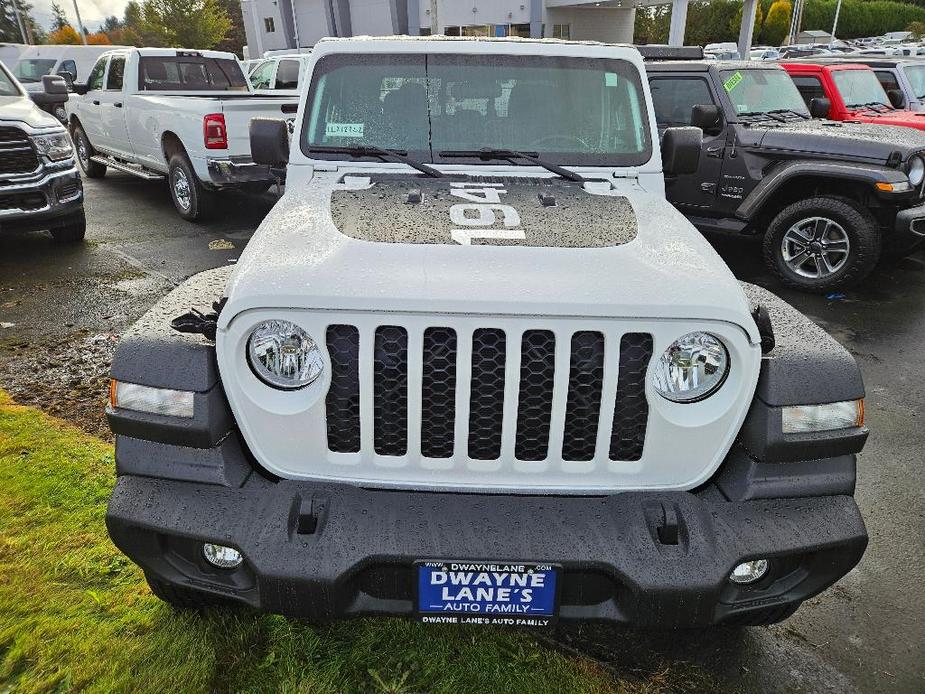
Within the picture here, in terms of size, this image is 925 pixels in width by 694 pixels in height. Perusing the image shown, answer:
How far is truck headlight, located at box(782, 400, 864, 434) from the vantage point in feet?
6.59

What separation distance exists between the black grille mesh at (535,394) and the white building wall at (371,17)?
37192mm

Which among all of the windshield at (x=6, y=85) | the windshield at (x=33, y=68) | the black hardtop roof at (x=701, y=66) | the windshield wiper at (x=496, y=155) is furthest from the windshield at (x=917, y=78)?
the windshield at (x=33, y=68)

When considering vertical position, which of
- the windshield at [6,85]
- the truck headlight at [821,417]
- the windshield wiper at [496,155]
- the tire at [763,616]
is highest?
the windshield wiper at [496,155]

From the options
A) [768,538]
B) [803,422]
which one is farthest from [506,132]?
[768,538]

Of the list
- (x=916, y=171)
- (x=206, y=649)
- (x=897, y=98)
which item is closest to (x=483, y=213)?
(x=206, y=649)

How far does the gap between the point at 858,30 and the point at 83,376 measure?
196ft

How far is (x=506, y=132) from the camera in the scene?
329 centimetres

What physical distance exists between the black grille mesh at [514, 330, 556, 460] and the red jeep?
793 cm

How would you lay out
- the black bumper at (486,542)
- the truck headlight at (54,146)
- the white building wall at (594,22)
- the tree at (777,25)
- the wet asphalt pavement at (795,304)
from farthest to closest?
the tree at (777,25)
the white building wall at (594,22)
the truck headlight at (54,146)
the wet asphalt pavement at (795,304)
the black bumper at (486,542)

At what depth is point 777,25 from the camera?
42625mm

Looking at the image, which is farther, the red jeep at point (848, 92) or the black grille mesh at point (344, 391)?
the red jeep at point (848, 92)

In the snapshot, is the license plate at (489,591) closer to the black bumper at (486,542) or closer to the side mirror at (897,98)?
the black bumper at (486,542)

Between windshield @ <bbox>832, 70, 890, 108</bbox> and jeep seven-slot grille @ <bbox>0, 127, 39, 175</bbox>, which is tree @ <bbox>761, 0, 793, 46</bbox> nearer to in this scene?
windshield @ <bbox>832, 70, 890, 108</bbox>

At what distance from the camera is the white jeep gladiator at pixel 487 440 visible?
188 centimetres
